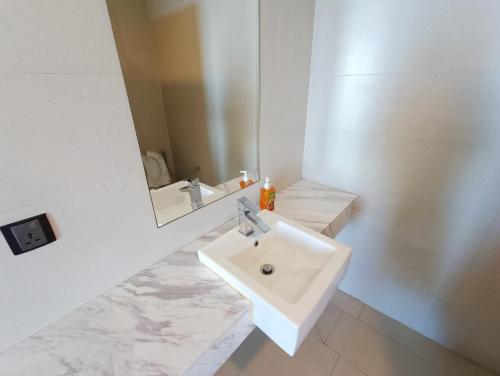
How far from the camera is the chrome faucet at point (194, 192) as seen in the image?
1.02 metres

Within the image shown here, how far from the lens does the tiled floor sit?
1.35 m

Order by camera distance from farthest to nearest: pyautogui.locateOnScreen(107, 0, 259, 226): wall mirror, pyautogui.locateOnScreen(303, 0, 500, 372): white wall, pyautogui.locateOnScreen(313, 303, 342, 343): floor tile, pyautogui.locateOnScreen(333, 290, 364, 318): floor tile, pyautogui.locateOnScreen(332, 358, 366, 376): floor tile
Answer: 1. pyautogui.locateOnScreen(333, 290, 364, 318): floor tile
2. pyautogui.locateOnScreen(313, 303, 342, 343): floor tile
3. pyautogui.locateOnScreen(332, 358, 366, 376): floor tile
4. pyautogui.locateOnScreen(303, 0, 500, 372): white wall
5. pyautogui.locateOnScreen(107, 0, 259, 226): wall mirror

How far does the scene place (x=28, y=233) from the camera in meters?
0.58

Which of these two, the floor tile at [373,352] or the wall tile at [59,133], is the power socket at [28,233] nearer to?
the wall tile at [59,133]

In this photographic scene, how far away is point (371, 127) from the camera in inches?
50.4

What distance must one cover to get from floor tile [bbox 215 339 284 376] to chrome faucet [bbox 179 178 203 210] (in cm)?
111

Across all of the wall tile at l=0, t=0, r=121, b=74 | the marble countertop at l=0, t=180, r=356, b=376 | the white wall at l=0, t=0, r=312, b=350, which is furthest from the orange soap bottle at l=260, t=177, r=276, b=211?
the wall tile at l=0, t=0, r=121, b=74

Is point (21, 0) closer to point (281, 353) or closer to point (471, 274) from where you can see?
point (281, 353)

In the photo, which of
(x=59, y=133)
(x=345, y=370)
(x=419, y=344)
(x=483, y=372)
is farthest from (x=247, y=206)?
(x=483, y=372)

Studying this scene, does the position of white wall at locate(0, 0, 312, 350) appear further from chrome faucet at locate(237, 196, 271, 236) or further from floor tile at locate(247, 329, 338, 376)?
floor tile at locate(247, 329, 338, 376)

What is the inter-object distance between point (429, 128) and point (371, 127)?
0.87ft

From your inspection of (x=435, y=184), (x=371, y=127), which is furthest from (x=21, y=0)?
(x=435, y=184)

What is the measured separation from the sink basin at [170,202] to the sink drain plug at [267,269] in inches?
16.0

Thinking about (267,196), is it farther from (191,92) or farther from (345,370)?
(345,370)
